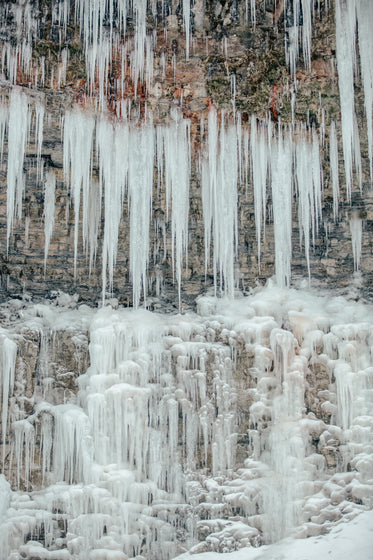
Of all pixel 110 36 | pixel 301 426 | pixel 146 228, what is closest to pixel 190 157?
pixel 146 228

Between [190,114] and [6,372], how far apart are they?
3705 millimetres

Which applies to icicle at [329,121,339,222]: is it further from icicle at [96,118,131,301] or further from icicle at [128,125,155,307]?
icicle at [96,118,131,301]

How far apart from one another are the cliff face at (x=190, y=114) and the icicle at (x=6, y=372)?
35.4 inches

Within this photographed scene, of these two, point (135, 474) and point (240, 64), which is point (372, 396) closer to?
point (135, 474)

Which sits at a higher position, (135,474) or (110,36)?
(110,36)

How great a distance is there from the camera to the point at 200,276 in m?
8.31

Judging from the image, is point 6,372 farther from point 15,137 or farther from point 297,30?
point 297,30

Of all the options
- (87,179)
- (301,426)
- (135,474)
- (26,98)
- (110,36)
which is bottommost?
(135,474)

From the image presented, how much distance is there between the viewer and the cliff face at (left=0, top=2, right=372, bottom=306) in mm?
7301

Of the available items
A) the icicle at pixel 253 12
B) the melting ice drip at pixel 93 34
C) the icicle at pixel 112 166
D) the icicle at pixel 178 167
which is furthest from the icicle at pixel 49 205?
the icicle at pixel 253 12

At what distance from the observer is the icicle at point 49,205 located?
25.7 feet

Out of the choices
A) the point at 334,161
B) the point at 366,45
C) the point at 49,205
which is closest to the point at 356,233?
the point at 334,161

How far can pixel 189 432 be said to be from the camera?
7473 millimetres

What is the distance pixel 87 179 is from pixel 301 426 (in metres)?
3.80
